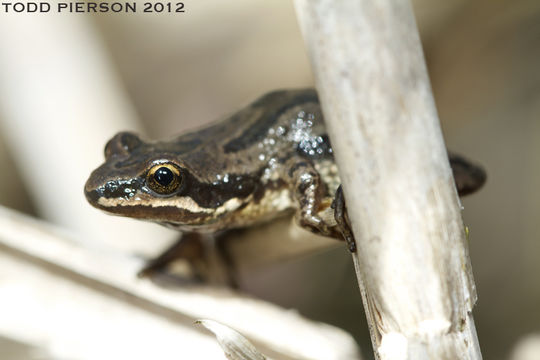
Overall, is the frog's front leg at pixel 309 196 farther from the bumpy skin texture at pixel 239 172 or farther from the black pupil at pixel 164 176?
the black pupil at pixel 164 176

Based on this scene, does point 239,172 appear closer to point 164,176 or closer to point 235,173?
point 235,173

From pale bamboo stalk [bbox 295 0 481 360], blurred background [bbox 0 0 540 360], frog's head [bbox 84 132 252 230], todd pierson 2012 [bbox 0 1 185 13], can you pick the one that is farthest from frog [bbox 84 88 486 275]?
todd pierson 2012 [bbox 0 1 185 13]

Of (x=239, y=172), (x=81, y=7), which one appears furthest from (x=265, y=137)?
(x=81, y=7)

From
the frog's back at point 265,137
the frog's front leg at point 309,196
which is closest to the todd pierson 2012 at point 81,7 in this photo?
the frog's back at point 265,137

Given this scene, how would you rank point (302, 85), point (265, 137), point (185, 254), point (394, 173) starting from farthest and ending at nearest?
1. point (302, 85)
2. point (185, 254)
3. point (265, 137)
4. point (394, 173)

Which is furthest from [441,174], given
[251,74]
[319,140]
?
[251,74]

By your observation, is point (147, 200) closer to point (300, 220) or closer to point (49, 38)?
point (300, 220)

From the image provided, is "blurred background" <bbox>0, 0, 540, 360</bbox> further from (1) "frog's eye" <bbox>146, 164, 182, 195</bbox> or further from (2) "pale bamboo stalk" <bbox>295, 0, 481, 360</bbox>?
(2) "pale bamboo stalk" <bbox>295, 0, 481, 360</bbox>
